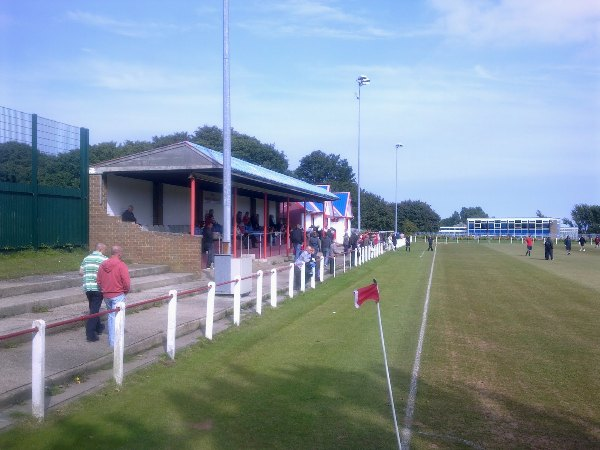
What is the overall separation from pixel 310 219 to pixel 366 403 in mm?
47613

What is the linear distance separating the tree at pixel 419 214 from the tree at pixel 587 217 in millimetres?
40180

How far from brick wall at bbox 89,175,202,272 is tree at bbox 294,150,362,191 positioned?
88604 millimetres

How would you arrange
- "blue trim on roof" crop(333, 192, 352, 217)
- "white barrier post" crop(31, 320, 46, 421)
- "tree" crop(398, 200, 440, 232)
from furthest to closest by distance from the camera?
"tree" crop(398, 200, 440, 232) → "blue trim on roof" crop(333, 192, 352, 217) → "white barrier post" crop(31, 320, 46, 421)

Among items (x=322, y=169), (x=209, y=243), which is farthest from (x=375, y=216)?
(x=209, y=243)

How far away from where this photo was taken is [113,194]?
23.2 meters

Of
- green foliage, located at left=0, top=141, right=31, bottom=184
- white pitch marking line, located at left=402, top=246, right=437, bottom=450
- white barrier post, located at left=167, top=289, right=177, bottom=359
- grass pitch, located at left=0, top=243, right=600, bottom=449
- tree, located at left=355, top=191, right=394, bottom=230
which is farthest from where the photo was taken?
tree, located at left=355, top=191, right=394, bottom=230

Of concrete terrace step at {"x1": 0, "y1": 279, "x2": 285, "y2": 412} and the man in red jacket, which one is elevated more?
the man in red jacket

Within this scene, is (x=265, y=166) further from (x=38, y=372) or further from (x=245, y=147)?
(x=38, y=372)

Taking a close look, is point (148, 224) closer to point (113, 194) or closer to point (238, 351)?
point (113, 194)

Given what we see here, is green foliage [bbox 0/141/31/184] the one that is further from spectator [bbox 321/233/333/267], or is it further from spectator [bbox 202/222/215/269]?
spectator [bbox 321/233/333/267]

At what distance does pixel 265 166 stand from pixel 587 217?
284ft

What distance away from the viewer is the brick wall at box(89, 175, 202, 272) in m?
21.4

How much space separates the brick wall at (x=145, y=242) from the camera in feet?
70.2

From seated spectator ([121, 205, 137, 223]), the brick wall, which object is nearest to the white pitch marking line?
the brick wall
